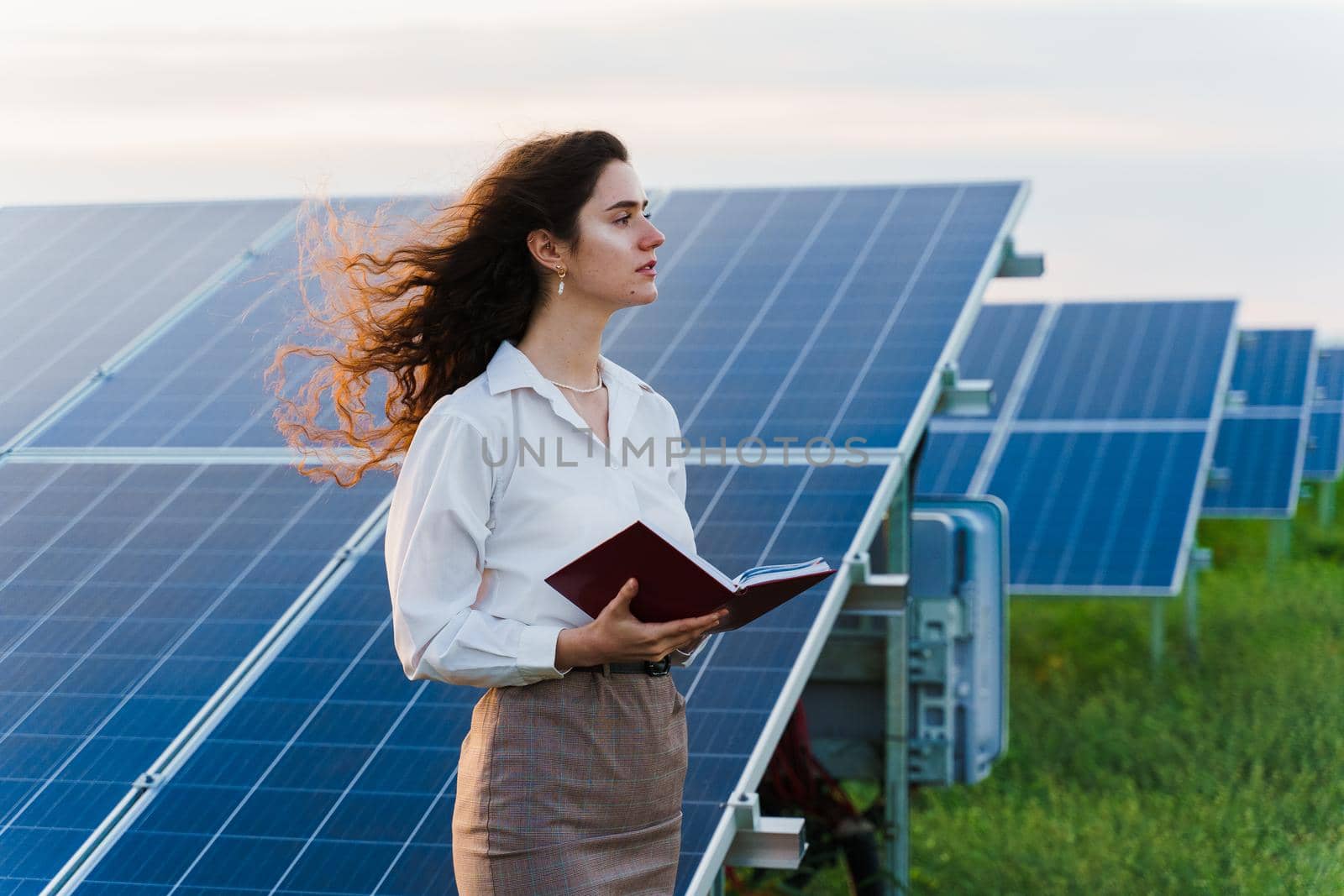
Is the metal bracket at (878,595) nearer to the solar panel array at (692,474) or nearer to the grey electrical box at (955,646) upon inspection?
the solar panel array at (692,474)

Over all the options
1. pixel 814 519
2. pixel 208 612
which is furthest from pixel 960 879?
pixel 208 612

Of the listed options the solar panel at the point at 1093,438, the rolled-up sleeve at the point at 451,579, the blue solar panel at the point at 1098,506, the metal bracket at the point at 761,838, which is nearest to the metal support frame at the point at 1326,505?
the solar panel at the point at 1093,438

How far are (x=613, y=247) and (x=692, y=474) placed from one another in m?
2.49

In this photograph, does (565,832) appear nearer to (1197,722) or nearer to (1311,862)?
(1311,862)

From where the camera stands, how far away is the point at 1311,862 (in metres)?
6.57

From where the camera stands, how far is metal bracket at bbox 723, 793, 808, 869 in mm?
3920

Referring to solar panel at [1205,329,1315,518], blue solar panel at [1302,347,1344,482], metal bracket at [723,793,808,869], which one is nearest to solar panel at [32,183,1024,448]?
metal bracket at [723,793,808,869]

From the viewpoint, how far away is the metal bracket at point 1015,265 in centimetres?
628

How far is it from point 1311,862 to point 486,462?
16.6 feet

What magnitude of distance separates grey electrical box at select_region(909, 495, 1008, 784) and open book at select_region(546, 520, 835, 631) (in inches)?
136

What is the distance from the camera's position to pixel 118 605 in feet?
16.2

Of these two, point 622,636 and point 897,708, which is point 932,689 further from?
point 622,636

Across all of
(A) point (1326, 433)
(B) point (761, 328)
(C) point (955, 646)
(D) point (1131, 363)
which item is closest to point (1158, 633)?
(D) point (1131, 363)

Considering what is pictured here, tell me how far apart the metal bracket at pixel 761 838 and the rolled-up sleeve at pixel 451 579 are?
1.34 meters
